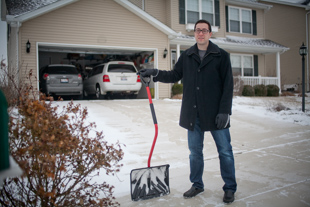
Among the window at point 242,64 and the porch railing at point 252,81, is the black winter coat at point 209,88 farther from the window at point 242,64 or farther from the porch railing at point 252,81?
the window at point 242,64

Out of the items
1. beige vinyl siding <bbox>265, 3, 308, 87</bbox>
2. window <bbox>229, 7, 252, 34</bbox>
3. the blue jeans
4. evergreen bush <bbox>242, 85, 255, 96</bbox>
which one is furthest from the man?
beige vinyl siding <bbox>265, 3, 308, 87</bbox>

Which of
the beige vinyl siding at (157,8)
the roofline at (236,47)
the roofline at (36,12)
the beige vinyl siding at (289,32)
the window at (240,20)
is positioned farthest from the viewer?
the beige vinyl siding at (289,32)

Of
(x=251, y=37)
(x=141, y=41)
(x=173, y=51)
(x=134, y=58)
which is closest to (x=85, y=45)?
(x=141, y=41)

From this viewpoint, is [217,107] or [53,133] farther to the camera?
[217,107]

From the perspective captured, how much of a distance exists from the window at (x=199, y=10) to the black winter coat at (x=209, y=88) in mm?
14088

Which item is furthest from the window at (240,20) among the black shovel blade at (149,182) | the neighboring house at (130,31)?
the black shovel blade at (149,182)

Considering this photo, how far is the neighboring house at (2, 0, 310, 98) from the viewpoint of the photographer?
11.6 m

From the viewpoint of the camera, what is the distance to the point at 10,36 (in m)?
11.8

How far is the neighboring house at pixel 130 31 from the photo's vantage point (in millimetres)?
11586

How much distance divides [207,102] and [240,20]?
1760cm

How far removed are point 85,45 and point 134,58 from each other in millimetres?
5022

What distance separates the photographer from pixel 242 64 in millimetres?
19406

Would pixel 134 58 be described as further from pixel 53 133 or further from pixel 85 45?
pixel 53 133

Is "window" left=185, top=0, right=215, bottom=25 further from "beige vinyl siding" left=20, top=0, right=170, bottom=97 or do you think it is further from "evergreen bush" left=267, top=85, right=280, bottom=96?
"evergreen bush" left=267, top=85, right=280, bottom=96
